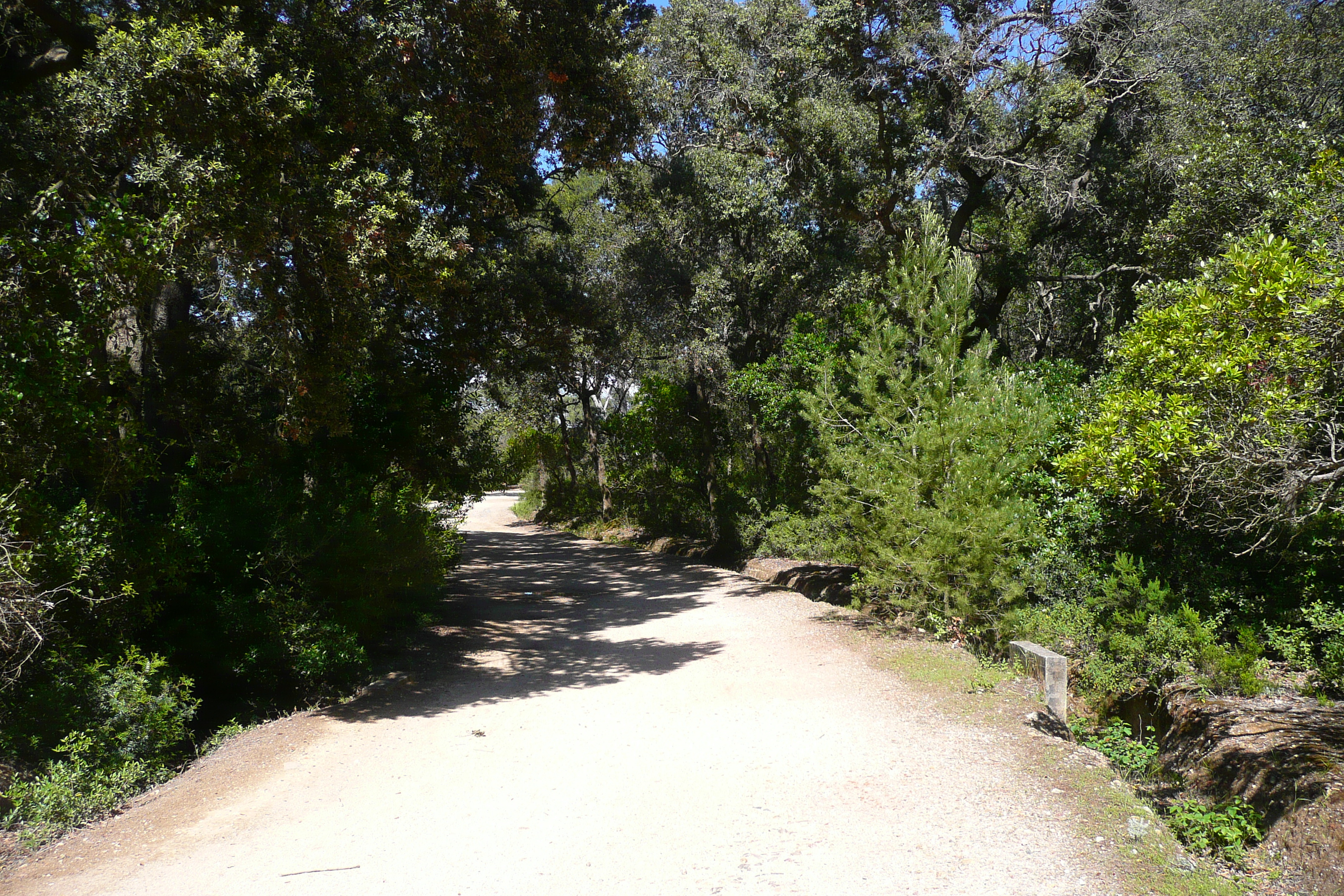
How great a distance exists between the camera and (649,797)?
5156 millimetres

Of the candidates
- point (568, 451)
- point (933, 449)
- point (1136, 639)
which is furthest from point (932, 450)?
point (568, 451)

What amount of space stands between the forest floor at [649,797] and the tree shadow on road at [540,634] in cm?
7

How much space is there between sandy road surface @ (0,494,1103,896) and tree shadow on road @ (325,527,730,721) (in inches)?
2.9

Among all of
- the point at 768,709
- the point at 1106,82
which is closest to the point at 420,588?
the point at 768,709

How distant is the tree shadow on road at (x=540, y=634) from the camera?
25.4ft

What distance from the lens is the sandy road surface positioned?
4.13m

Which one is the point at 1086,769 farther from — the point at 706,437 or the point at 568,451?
the point at 568,451

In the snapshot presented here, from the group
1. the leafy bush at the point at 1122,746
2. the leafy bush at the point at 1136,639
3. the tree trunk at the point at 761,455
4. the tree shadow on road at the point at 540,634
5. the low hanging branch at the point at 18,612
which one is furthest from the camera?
the tree trunk at the point at 761,455

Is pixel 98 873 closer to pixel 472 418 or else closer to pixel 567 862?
pixel 567 862

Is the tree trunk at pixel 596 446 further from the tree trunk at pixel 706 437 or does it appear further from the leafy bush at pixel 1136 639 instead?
the leafy bush at pixel 1136 639

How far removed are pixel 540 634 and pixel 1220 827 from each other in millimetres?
7817

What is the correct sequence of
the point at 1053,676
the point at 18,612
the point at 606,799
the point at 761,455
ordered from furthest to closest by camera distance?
the point at 761,455, the point at 1053,676, the point at 606,799, the point at 18,612

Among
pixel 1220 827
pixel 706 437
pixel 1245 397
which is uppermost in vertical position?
pixel 1245 397

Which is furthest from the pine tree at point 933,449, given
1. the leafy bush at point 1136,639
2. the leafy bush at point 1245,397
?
the leafy bush at point 1245,397
